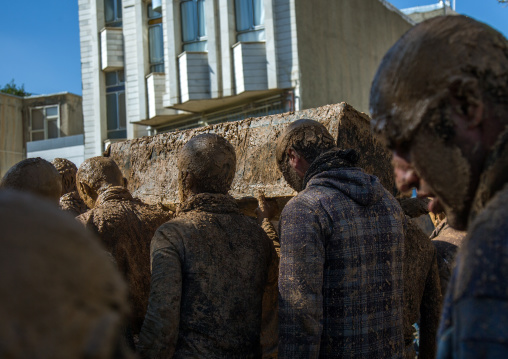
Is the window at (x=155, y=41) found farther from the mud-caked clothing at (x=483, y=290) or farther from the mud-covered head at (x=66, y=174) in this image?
the mud-caked clothing at (x=483, y=290)

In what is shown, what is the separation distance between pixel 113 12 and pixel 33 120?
7.60 metres

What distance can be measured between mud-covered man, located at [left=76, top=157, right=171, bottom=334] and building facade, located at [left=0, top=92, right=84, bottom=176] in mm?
20065

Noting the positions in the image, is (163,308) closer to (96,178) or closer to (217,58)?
(96,178)

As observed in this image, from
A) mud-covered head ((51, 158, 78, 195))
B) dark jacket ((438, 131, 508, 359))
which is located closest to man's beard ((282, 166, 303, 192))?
dark jacket ((438, 131, 508, 359))

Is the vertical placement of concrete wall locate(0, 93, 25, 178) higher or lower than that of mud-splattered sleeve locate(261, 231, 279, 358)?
higher

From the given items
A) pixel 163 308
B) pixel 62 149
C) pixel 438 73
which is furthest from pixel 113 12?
pixel 438 73

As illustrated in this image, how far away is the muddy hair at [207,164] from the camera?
2.96 metres

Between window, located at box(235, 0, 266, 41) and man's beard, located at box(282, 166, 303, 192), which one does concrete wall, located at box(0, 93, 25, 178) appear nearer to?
window, located at box(235, 0, 266, 41)

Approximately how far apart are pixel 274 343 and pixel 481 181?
6.99 feet

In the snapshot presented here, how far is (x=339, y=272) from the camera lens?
2576 mm

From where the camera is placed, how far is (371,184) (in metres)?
2.72

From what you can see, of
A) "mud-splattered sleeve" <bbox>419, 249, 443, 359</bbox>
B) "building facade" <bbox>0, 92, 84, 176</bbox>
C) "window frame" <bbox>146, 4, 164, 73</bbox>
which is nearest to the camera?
"mud-splattered sleeve" <bbox>419, 249, 443, 359</bbox>

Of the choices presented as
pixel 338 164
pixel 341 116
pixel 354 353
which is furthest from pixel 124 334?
pixel 341 116

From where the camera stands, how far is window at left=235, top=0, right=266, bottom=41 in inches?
588
